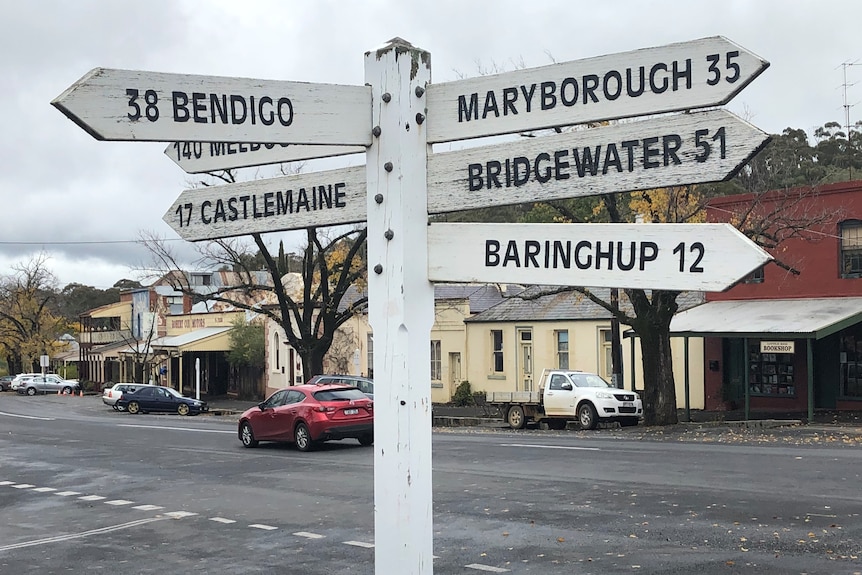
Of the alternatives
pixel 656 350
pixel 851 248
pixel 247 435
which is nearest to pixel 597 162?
pixel 247 435

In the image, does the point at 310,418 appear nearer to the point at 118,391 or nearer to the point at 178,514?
the point at 178,514

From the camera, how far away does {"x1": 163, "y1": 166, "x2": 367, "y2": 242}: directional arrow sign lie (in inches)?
165

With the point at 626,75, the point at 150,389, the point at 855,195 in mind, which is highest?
the point at 855,195

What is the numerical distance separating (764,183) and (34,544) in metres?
22.7

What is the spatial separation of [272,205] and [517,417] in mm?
26973

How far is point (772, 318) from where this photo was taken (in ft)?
101

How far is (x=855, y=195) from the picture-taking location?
30.4 m

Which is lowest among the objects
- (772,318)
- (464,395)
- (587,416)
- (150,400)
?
(150,400)

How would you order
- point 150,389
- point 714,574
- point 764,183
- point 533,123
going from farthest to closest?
point 150,389
point 764,183
point 714,574
point 533,123

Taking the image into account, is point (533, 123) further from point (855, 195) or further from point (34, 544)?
point (855, 195)

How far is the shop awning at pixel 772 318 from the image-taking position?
93.4 ft

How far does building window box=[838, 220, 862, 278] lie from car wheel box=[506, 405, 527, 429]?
429 inches

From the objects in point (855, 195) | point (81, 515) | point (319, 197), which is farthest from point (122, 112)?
point (855, 195)

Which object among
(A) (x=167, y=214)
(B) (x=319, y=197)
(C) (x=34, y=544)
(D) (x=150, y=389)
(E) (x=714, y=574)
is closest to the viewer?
(B) (x=319, y=197)
